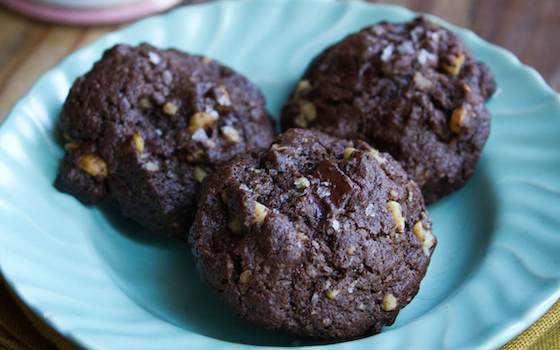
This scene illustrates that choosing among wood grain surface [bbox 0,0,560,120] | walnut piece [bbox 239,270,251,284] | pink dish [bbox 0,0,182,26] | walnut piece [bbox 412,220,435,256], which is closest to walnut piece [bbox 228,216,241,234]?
walnut piece [bbox 239,270,251,284]

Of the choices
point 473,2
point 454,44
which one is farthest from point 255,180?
point 473,2

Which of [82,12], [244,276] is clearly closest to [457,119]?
[244,276]

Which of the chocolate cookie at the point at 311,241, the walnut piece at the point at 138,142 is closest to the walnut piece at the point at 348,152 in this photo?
the chocolate cookie at the point at 311,241

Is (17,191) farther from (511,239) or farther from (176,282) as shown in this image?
(511,239)

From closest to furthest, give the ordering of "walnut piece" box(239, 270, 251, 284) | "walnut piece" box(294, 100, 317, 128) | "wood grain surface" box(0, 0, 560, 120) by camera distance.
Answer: "walnut piece" box(239, 270, 251, 284)
"walnut piece" box(294, 100, 317, 128)
"wood grain surface" box(0, 0, 560, 120)

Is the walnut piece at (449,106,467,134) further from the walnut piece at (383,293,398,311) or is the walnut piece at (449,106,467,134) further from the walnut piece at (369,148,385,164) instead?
the walnut piece at (383,293,398,311)
